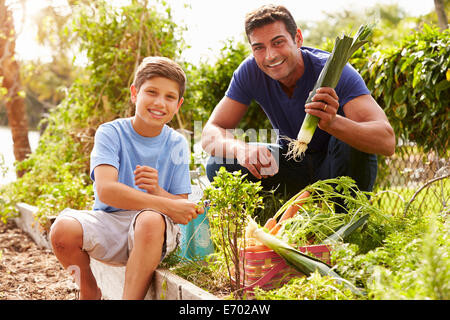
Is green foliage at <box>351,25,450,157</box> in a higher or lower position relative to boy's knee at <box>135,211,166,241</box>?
higher

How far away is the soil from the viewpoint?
2.88 m

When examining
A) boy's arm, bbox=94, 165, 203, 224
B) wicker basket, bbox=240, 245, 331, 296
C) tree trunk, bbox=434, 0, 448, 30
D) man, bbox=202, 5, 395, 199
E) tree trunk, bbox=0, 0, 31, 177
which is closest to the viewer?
wicker basket, bbox=240, 245, 331, 296

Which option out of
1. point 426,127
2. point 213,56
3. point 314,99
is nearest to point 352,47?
point 314,99

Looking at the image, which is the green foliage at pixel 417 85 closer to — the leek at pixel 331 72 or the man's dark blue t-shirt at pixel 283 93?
the man's dark blue t-shirt at pixel 283 93

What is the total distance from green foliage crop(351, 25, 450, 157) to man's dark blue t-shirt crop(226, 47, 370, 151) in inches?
28.0

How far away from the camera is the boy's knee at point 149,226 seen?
1938 mm

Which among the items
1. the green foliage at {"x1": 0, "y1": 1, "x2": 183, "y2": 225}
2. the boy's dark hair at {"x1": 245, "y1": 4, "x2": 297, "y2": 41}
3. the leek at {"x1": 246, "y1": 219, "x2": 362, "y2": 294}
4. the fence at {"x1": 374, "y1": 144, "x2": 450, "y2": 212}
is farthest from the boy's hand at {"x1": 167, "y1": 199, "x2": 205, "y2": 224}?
the green foliage at {"x1": 0, "y1": 1, "x2": 183, "y2": 225}

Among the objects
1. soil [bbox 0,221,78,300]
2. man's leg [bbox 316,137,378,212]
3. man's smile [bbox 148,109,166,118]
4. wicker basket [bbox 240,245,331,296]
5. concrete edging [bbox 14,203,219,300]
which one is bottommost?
soil [bbox 0,221,78,300]

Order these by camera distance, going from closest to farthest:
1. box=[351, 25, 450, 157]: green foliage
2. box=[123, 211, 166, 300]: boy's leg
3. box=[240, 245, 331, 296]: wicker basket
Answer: box=[240, 245, 331, 296]: wicker basket, box=[123, 211, 166, 300]: boy's leg, box=[351, 25, 450, 157]: green foliage

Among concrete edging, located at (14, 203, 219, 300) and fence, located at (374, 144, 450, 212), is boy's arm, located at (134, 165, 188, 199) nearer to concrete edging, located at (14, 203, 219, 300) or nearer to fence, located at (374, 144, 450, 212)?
concrete edging, located at (14, 203, 219, 300)

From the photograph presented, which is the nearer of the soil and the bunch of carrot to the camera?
the bunch of carrot

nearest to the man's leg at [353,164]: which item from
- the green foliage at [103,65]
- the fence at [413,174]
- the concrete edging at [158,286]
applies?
the fence at [413,174]

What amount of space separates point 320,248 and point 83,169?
3530 millimetres

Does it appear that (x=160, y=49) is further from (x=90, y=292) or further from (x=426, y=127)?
(x=90, y=292)
